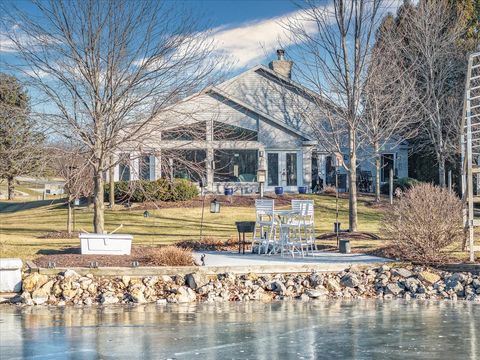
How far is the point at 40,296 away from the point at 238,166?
→ 22.2 meters

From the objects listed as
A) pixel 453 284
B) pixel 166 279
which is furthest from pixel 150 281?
pixel 453 284

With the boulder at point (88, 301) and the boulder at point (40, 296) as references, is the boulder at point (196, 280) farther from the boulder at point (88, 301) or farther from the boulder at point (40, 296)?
the boulder at point (40, 296)

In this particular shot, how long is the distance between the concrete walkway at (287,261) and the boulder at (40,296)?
320 cm

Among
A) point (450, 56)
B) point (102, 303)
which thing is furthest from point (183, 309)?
point (450, 56)

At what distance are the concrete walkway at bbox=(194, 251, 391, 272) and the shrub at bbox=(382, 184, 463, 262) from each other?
2.09 feet

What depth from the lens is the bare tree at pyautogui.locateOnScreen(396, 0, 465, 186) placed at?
31.1 meters

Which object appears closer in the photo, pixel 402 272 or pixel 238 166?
pixel 402 272

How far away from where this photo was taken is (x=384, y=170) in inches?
1661

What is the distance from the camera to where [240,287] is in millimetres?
14430

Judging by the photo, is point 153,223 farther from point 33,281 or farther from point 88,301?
point 88,301

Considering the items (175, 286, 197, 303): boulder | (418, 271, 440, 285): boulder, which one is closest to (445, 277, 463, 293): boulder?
(418, 271, 440, 285): boulder

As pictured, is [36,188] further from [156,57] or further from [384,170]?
[156,57]

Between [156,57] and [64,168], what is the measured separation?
7.51 meters

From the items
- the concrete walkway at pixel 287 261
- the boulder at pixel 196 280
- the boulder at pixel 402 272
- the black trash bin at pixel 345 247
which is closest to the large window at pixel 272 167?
the concrete walkway at pixel 287 261
